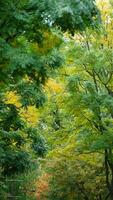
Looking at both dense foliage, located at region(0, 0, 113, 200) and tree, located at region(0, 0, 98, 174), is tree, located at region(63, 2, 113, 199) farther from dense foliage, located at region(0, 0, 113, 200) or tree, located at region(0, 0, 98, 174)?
tree, located at region(0, 0, 98, 174)

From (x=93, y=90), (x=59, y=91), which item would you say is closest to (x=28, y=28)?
(x=93, y=90)

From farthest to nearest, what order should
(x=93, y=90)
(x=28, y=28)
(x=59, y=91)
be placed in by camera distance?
(x=59, y=91) < (x=93, y=90) < (x=28, y=28)

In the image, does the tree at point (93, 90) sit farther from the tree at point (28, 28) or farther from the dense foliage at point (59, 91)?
the tree at point (28, 28)

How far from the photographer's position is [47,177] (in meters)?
25.2

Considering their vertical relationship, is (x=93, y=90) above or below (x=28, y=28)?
above

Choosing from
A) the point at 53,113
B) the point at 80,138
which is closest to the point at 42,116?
the point at 53,113

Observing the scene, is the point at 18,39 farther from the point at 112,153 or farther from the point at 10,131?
the point at 112,153

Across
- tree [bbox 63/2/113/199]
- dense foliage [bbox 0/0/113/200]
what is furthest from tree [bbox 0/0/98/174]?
tree [bbox 63/2/113/199]

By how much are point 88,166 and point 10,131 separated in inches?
252

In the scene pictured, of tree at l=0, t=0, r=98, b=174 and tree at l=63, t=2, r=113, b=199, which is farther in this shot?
tree at l=63, t=2, r=113, b=199

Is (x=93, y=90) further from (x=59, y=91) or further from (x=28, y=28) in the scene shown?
(x=28, y=28)

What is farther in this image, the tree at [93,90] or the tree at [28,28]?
the tree at [93,90]

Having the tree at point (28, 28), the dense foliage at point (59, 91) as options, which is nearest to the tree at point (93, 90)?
the dense foliage at point (59, 91)

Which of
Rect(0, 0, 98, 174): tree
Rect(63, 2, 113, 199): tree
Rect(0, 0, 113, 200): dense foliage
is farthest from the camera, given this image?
Rect(63, 2, 113, 199): tree
